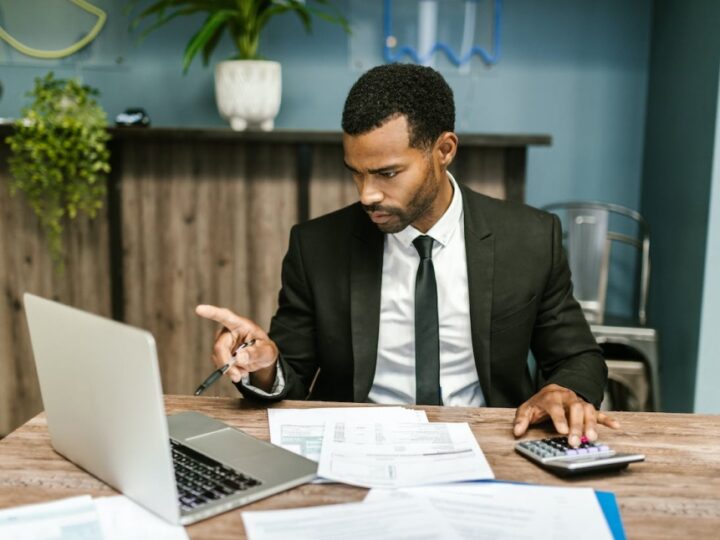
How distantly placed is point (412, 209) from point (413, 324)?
→ 0.26 metres

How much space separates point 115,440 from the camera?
3.03ft

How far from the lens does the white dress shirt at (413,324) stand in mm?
1613

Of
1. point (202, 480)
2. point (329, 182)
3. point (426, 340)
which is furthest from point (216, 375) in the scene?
point (329, 182)

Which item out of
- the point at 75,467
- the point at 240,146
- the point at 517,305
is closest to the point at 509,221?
the point at 517,305

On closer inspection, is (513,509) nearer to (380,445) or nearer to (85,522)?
(380,445)

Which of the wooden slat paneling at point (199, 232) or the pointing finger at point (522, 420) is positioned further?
the wooden slat paneling at point (199, 232)

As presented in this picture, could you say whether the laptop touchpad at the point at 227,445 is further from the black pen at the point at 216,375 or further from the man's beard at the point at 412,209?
the man's beard at the point at 412,209

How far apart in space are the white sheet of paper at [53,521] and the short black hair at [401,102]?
Result: 2.78 feet

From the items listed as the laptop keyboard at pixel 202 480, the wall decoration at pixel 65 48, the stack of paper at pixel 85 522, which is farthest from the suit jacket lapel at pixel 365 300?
the wall decoration at pixel 65 48

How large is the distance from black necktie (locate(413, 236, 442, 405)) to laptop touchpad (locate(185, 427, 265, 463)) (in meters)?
0.50

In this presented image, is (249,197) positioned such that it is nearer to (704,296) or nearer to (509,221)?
(509,221)

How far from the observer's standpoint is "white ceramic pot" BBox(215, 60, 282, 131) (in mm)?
2750

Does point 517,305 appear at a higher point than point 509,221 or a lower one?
lower

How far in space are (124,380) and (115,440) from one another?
0.11 m
